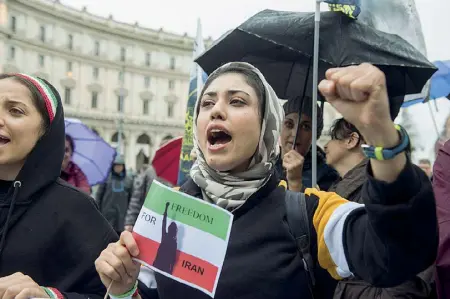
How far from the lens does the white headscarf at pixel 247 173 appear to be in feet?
5.77

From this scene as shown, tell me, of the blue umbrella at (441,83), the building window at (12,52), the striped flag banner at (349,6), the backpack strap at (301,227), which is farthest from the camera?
the building window at (12,52)

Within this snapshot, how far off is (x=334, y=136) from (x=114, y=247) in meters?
2.03

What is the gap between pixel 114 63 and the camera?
57.0 meters

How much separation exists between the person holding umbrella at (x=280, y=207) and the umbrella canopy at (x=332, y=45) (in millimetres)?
1163

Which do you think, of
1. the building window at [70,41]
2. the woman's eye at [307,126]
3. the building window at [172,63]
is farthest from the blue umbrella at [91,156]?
the building window at [172,63]

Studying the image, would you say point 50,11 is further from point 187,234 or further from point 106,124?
point 187,234

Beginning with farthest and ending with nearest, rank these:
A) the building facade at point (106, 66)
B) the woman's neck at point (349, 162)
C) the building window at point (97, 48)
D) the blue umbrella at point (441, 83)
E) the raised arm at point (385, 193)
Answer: the building window at point (97, 48) → the building facade at point (106, 66) → the blue umbrella at point (441, 83) → the woman's neck at point (349, 162) → the raised arm at point (385, 193)

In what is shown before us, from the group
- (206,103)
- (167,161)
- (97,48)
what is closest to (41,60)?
(97,48)

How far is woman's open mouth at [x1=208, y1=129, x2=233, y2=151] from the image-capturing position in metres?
1.77

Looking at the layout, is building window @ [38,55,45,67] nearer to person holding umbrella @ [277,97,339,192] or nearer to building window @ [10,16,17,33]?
building window @ [10,16,17,33]

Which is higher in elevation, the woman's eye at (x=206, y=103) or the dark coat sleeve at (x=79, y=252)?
the woman's eye at (x=206, y=103)

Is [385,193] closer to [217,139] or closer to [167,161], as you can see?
[217,139]

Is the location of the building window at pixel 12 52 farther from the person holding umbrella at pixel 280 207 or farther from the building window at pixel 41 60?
the person holding umbrella at pixel 280 207

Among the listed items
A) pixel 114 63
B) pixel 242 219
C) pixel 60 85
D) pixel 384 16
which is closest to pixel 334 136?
pixel 384 16
